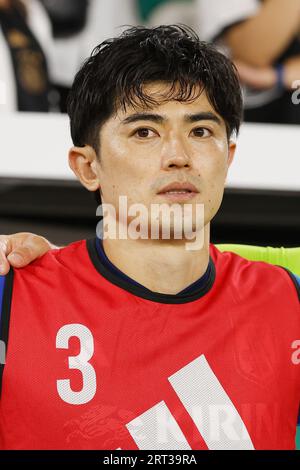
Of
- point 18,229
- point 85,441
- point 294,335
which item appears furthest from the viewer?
point 18,229

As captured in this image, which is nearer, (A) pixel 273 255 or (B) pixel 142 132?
(B) pixel 142 132

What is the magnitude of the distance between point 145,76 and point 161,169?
0.54 ft

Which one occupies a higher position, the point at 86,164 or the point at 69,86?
the point at 69,86

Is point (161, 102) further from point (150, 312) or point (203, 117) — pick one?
point (150, 312)

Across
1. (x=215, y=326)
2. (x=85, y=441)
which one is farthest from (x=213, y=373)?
(x=85, y=441)

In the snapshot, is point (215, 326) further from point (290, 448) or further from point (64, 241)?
point (64, 241)

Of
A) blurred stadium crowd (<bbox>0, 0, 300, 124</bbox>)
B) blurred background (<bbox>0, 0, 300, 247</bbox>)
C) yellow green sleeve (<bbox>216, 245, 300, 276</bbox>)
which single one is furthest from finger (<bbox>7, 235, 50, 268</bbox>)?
blurred stadium crowd (<bbox>0, 0, 300, 124</bbox>)

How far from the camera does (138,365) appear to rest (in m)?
1.09

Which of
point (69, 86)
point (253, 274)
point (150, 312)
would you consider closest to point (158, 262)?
point (150, 312)

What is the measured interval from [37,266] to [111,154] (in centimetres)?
22

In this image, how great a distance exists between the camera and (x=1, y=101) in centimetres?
245

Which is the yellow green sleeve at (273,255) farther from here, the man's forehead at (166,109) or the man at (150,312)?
the man's forehead at (166,109)

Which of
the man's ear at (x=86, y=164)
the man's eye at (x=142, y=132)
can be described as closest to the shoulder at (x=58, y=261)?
the man's ear at (x=86, y=164)

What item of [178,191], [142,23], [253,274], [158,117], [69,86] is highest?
[142,23]
